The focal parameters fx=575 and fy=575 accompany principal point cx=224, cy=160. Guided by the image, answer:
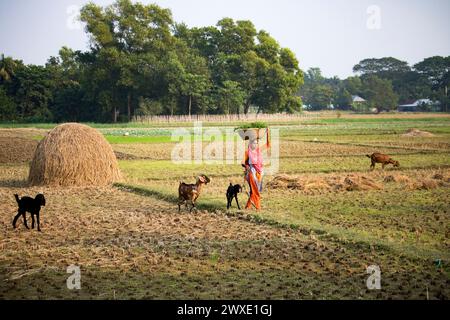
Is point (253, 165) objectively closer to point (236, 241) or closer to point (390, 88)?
point (236, 241)

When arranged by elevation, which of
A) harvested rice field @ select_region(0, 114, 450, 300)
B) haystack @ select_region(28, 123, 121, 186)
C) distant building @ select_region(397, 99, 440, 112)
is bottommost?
harvested rice field @ select_region(0, 114, 450, 300)

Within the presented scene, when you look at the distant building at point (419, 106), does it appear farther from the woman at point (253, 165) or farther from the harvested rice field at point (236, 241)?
the woman at point (253, 165)

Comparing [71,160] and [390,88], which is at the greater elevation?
[390,88]

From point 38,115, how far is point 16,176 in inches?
2049

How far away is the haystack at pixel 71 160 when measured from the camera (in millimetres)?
18016

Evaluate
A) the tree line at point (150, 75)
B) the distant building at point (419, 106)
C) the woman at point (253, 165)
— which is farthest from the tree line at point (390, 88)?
the woman at point (253, 165)

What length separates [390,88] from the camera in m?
104

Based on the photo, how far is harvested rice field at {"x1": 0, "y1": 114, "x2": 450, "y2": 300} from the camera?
25.5 ft

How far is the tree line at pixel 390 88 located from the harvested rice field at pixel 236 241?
8747 centimetres

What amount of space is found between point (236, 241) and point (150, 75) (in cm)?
5782

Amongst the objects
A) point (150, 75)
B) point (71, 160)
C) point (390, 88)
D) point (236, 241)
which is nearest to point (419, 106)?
point (390, 88)

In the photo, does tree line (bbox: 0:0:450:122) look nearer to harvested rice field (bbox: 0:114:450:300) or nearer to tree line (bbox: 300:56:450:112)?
tree line (bbox: 300:56:450:112)

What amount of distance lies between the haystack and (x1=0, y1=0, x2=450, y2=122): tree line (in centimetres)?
4749

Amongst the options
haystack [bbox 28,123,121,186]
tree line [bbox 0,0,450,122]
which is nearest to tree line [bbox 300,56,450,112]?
tree line [bbox 0,0,450,122]
